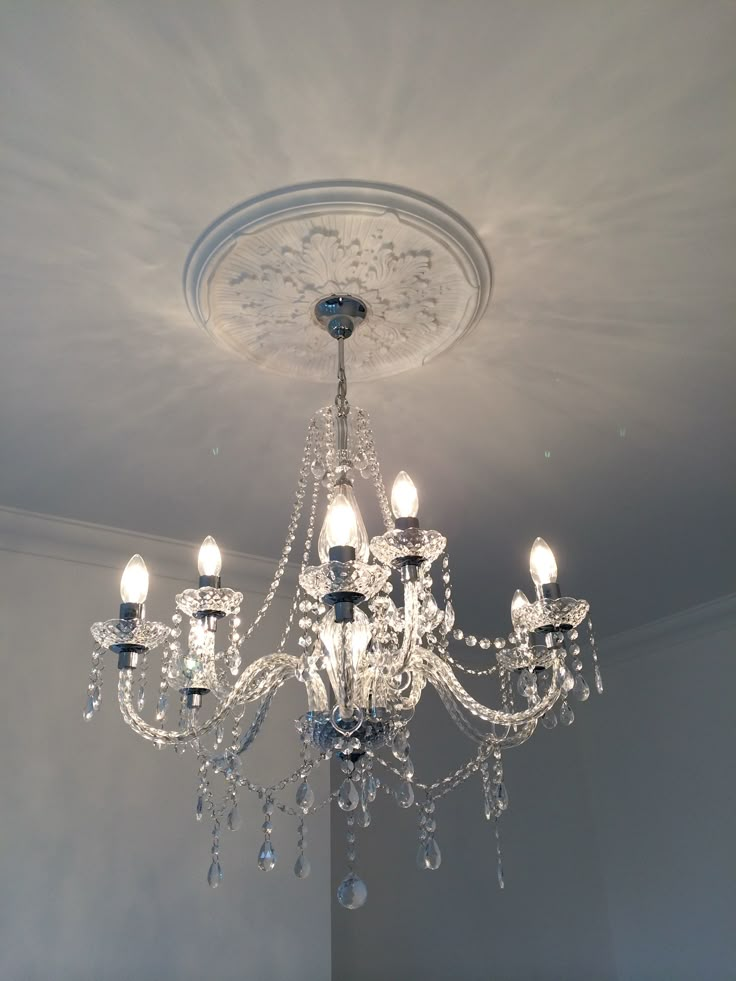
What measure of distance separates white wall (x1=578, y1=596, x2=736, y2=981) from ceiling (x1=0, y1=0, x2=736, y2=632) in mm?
1528

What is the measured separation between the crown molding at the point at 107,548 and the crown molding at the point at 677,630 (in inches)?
74.2

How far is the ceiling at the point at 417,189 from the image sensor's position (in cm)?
116

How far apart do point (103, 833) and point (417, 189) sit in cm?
210

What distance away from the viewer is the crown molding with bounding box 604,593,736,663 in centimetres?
360

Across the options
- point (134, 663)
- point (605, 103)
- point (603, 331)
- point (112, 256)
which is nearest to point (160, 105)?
A: point (112, 256)

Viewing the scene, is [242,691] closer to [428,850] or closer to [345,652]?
[345,652]

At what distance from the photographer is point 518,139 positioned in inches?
51.5

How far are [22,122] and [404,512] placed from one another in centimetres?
89

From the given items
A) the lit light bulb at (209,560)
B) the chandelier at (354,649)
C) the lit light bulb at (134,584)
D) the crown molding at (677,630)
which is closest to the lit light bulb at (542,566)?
the chandelier at (354,649)

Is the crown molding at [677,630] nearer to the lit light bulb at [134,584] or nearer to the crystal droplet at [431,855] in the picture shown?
the crystal droplet at [431,855]

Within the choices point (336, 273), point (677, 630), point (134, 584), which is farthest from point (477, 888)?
point (336, 273)

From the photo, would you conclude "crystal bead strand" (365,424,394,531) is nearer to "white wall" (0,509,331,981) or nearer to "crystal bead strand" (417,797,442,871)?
"crystal bead strand" (417,797,442,871)

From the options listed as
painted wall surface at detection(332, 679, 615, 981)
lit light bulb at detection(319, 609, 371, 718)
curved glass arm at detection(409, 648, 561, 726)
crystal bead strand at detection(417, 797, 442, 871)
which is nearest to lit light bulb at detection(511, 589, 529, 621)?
curved glass arm at detection(409, 648, 561, 726)

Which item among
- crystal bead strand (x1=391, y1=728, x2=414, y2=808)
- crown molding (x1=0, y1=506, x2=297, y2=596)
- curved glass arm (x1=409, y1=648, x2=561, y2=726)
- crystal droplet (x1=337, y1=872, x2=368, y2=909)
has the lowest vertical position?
crystal droplet (x1=337, y1=872, x2=368, y2=909)
